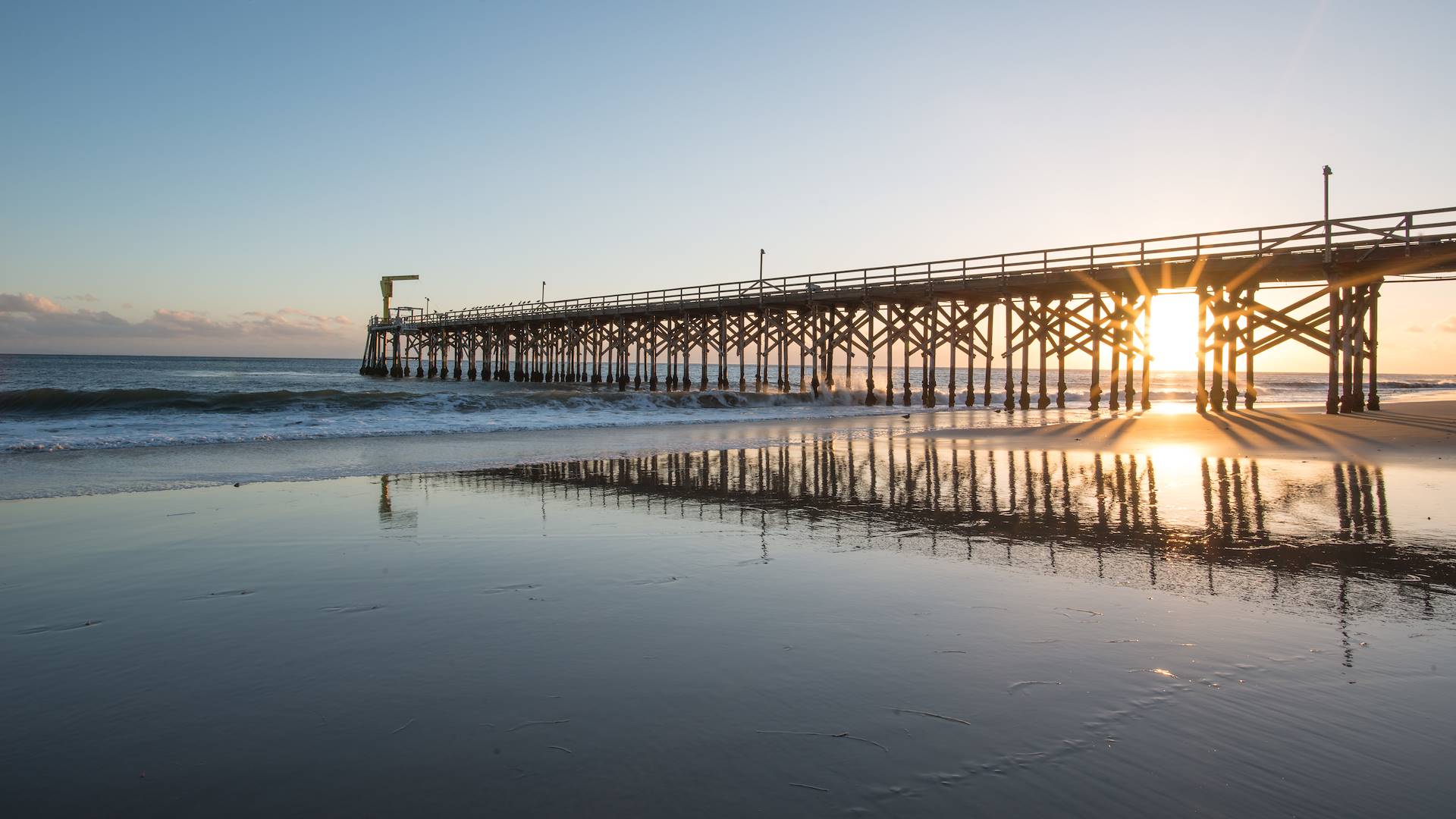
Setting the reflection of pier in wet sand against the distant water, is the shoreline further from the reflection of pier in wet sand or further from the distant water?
the reflection of pier in wet sand

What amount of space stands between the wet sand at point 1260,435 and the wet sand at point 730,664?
239 inches

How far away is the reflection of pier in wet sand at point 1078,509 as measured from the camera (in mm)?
5090

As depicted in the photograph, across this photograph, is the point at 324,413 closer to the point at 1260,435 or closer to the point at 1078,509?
the point at 1078,509

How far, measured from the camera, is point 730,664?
136 inches

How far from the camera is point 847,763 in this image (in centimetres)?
255

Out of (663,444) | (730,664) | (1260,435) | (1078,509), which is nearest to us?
(730,664)

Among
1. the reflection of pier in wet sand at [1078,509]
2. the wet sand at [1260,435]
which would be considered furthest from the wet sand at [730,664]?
the wet sand at [1260,435]

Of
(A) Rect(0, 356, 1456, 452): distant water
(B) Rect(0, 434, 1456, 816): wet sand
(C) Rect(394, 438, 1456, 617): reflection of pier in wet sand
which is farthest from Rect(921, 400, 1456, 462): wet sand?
(A) Rect(0, 356, 1456, 452): distant water

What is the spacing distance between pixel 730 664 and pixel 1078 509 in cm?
534

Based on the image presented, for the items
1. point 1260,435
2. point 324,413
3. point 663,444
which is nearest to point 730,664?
point 663,444

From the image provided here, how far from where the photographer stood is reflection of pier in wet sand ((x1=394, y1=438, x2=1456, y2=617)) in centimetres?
509

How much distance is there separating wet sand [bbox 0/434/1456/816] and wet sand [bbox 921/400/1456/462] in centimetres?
608

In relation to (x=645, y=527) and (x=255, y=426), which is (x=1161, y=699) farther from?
(x=255, y=426)

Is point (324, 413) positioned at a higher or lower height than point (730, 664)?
higher
